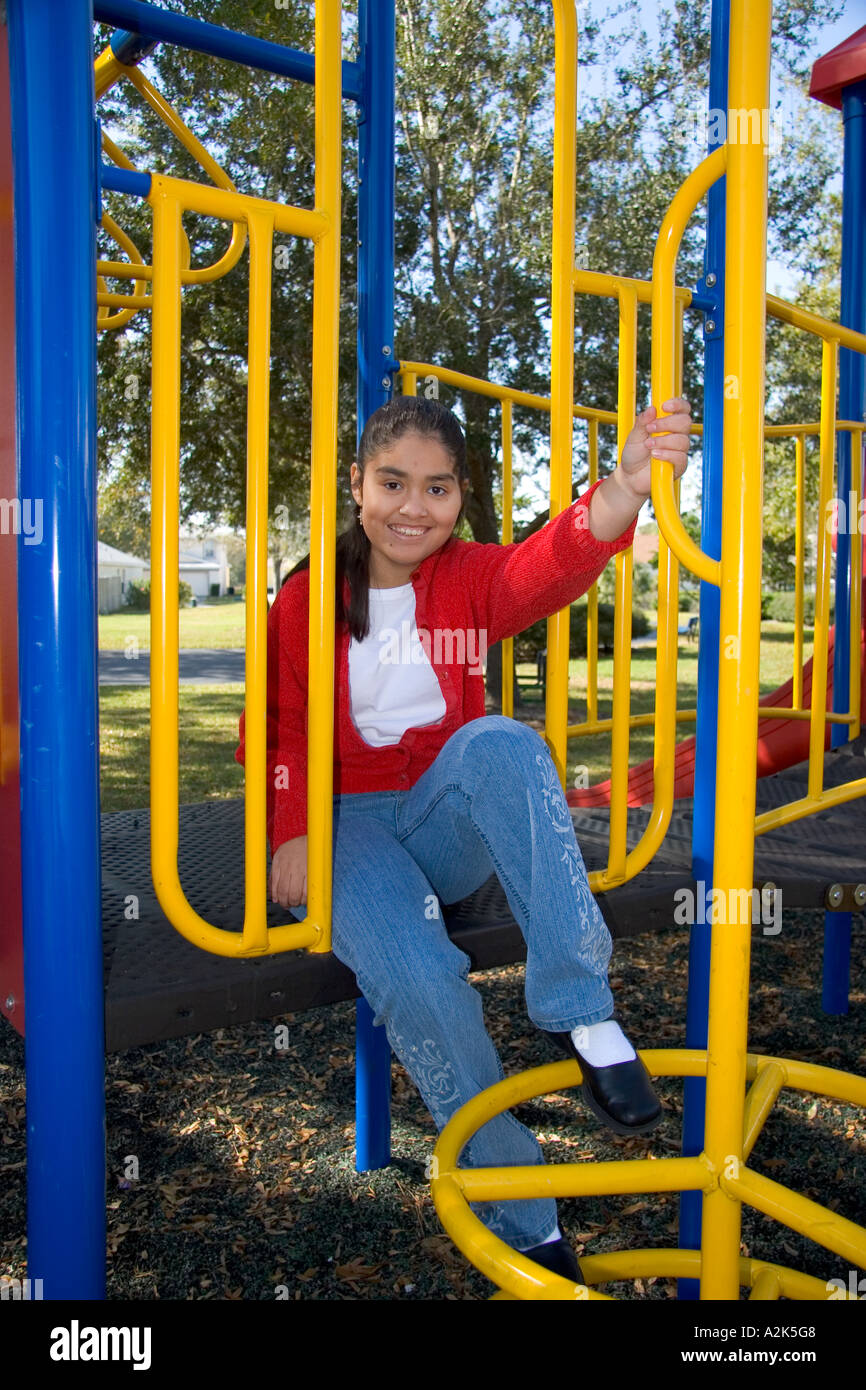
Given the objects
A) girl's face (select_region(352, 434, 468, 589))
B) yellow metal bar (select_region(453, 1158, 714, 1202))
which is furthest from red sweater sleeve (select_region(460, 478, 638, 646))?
yellow metal bar (select_region(453, 1158, 714, 1202))

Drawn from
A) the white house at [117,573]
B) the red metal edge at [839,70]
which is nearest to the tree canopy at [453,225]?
the red metal edge at [839,70]

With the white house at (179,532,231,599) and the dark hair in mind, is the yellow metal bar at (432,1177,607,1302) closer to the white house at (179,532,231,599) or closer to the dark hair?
the dark hair

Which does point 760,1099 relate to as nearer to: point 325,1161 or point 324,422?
point 324,422

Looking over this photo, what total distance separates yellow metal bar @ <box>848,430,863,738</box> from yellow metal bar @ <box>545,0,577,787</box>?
1.58 meters

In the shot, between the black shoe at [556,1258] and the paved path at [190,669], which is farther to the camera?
the paved path at [190,669]

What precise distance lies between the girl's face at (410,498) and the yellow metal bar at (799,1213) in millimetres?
1135

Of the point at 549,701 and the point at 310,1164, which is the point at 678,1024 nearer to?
the point at 310,1164

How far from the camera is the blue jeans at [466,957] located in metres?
1.51

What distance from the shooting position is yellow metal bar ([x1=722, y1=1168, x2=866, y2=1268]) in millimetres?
1146

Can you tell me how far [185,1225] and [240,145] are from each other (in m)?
7.36

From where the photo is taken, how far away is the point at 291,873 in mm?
1726

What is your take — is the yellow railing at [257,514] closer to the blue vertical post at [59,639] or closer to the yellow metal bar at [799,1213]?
the blue vertical post at [59,639]

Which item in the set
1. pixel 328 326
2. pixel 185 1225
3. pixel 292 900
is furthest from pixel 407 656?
pixel 185 1225

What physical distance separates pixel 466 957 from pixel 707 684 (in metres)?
0.64
